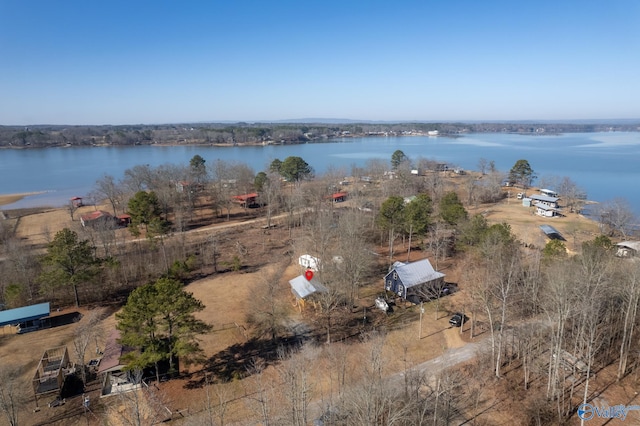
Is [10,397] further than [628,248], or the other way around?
[628,248]

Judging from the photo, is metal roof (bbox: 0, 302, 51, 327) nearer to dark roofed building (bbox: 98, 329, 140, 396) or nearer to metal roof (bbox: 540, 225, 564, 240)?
dark roofed building (bbox: 98, 329, 140, 396)

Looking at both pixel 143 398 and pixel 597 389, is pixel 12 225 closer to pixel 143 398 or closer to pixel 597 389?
pixel 143 398

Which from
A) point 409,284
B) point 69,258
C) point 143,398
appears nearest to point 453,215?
point 409,284

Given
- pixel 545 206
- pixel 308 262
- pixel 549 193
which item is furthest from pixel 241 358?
pixel 549 193

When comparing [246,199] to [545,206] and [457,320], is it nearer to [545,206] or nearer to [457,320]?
[457,320]

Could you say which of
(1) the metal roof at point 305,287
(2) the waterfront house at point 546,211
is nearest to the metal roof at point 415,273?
(1) the metal roof at point 305,287
